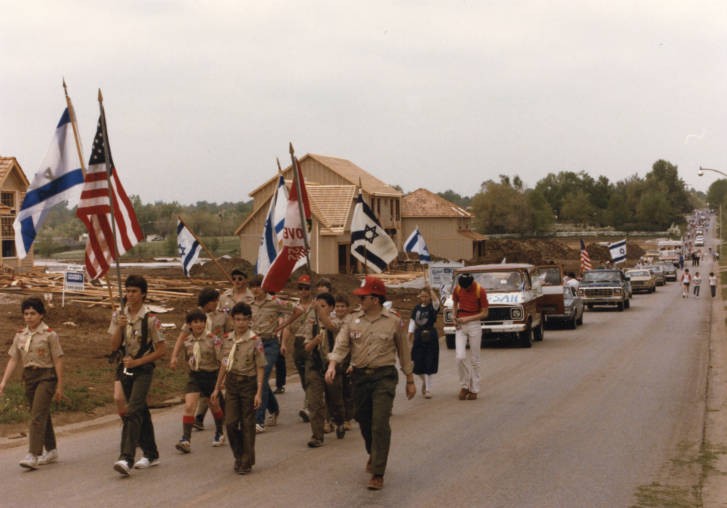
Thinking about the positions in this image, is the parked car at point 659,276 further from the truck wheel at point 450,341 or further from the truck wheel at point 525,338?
the truck wheel at point 450,341

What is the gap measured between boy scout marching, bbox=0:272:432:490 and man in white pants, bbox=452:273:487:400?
14.1ft

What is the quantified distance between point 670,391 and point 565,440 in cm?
517

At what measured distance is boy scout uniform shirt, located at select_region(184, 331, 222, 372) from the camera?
10.6m

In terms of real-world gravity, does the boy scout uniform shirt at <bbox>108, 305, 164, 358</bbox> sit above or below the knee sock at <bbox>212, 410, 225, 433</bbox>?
above

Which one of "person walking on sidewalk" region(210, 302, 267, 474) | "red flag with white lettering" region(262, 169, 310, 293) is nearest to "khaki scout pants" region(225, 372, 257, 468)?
"person walking on sidewalk" region(210, 302, 267, 474)

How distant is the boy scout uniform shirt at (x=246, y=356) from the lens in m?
9.62

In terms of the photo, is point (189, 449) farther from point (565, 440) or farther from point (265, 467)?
point (565, 440)

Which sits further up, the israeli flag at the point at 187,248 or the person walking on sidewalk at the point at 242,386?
the israeli flag at the point at 187,248

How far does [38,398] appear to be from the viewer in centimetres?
966

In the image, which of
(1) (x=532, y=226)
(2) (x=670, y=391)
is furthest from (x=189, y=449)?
(1) (x=532, y=226)

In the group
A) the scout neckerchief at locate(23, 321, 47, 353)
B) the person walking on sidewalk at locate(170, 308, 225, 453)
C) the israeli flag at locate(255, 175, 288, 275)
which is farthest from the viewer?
the israeli flag at locate(255, 175, 288, 275)

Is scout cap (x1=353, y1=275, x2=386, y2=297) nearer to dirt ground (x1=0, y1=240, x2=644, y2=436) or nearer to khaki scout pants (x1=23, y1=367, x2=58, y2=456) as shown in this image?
khaki scout pants (x1=23, y1=367, x2=58, y2=456)

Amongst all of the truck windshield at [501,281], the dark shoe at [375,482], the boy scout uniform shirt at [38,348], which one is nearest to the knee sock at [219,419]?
the boy scout uniform shirt at [38,348]

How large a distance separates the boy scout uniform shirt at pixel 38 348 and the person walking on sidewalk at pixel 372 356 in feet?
9.26
